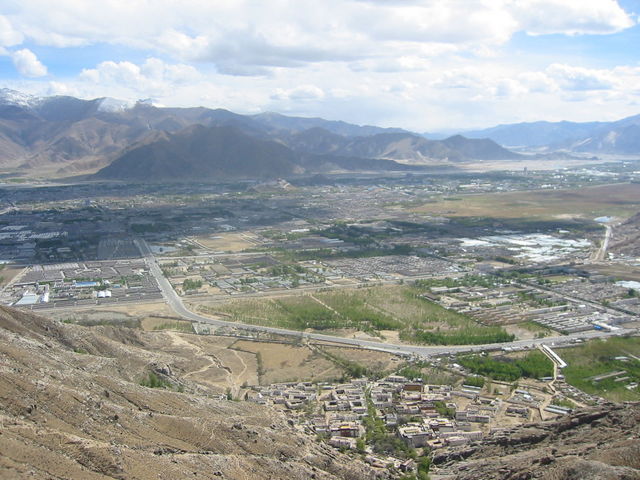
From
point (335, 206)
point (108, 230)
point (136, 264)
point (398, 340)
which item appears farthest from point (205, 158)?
point (398, 340)

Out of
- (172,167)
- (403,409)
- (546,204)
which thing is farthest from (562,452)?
(172,167)

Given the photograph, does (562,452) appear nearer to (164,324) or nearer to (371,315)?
(371,315)

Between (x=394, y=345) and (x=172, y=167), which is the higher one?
(x=172, y=167)

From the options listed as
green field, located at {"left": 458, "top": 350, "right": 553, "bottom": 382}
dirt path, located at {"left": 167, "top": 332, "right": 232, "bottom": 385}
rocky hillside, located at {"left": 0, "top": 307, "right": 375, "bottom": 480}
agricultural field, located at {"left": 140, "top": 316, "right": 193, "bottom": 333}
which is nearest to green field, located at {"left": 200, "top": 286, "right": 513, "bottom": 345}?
green field, located at {"left": 458, "top": 350, "right": 553, "bottom": 382}

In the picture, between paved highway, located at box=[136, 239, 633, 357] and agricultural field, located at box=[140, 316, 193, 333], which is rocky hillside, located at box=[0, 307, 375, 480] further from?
agricultural field, located at box=[140, 316, 193, 333]

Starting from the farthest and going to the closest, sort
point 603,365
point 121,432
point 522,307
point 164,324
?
point 522,307
point 164,324
point 603,365
point 121,432

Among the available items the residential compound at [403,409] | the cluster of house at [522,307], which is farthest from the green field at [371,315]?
the residential compound at [403,409]
